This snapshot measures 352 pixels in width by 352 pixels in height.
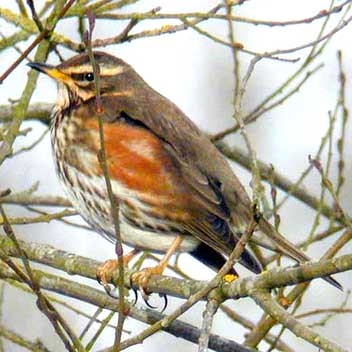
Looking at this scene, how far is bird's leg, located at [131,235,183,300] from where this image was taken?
6418mm

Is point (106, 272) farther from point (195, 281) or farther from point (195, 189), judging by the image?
point (195, 281)

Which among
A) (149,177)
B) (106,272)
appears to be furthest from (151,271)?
(149,177)

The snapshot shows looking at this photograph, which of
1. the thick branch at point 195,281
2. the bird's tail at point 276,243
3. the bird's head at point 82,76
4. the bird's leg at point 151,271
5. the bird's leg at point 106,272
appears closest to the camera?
the thick branch at point 195,281

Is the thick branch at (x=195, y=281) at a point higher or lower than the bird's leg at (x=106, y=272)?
lower

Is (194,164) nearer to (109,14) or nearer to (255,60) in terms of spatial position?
(109,14)

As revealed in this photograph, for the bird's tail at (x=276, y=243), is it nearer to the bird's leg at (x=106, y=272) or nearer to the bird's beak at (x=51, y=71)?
the bird's leg at (x=106, y=272)

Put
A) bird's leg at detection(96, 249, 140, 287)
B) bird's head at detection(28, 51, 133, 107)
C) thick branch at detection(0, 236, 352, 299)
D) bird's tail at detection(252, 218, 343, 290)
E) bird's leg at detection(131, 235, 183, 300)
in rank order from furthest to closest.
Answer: bird's head at detection(28, 51, 133, 107), bird's tail at detection(252, 218, 343, 290), bird's leg at detection(96, 249, 140, 287), bird's leg at detection(131, 235, 183, 300), thick branch at detection(0, 236, 352, 299)

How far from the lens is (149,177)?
6.77 metres

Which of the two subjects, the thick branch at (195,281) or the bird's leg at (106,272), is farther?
the bird's leg at (106,272)

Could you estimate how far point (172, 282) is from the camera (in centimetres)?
606

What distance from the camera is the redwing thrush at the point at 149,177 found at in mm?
6691

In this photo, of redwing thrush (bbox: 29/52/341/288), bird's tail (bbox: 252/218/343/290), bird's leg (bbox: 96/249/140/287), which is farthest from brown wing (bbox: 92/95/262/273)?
bird's leg (bbox: 96/249/140/287)

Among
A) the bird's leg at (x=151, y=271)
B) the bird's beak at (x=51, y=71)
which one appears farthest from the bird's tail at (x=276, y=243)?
the bird's beak at (x=51, y=71)

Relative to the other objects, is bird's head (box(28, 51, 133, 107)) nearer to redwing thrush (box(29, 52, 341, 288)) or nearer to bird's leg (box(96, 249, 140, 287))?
redwing thrush (box(29, 52, 341, 288))
